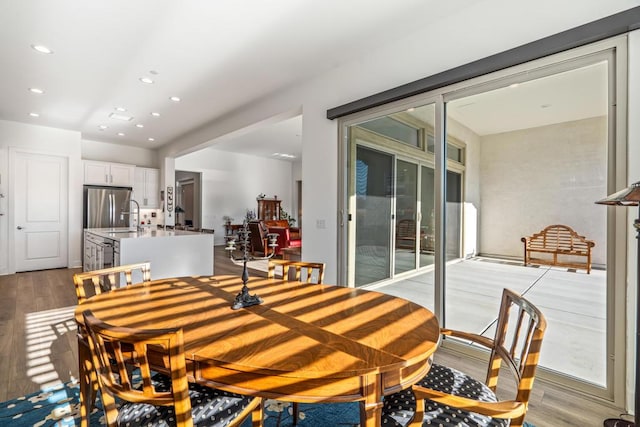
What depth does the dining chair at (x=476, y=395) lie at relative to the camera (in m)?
0.94

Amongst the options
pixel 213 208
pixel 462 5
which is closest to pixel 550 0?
pixel 462 5

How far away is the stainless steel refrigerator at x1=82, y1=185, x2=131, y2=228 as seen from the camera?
655 cm

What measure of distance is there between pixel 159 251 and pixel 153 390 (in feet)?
10.7

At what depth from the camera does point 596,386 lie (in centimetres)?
198

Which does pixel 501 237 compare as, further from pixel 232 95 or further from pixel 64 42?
pixel 64 42

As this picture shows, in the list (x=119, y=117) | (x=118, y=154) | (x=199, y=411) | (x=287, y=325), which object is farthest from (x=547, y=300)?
(x=118, y=154)

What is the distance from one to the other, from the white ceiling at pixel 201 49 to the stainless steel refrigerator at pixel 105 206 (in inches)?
90.9

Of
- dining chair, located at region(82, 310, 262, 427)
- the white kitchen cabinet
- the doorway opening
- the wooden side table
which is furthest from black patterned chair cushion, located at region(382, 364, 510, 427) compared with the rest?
the doorway opening

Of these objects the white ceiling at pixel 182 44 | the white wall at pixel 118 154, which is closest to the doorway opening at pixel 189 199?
the white wall at pixel 118 154

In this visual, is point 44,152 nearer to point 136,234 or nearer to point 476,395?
point 136,234

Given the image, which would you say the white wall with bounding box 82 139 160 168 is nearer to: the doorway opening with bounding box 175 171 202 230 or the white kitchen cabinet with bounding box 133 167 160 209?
the white kitchen cabinet with bounding box 133 167 160 209

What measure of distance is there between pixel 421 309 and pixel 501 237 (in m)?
1.70

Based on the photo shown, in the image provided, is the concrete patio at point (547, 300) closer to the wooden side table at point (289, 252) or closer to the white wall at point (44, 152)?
the wooden side table at point (289, 252)

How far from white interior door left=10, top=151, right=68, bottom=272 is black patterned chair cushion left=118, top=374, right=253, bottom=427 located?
674cm
